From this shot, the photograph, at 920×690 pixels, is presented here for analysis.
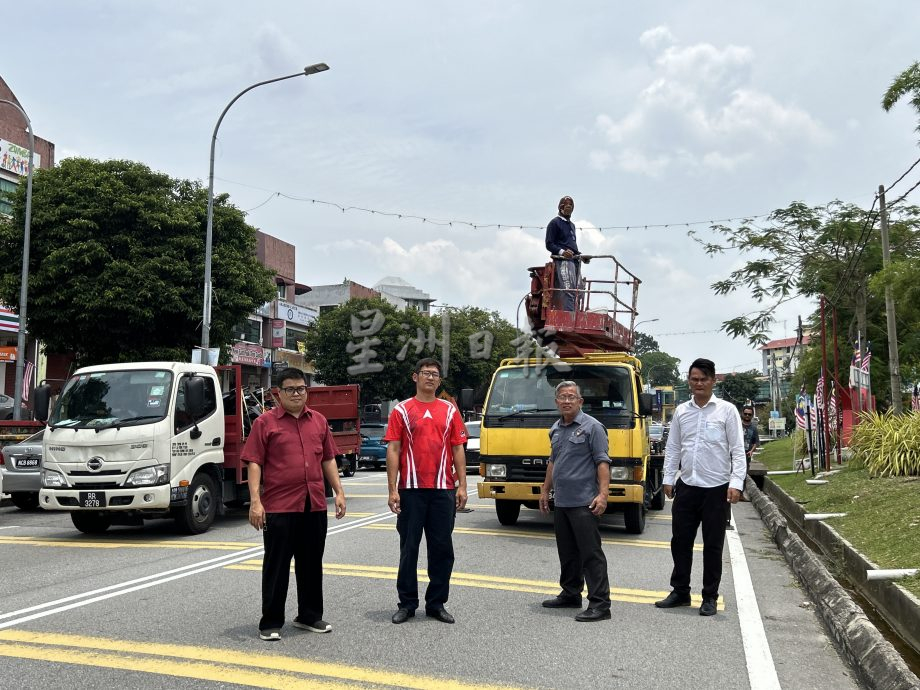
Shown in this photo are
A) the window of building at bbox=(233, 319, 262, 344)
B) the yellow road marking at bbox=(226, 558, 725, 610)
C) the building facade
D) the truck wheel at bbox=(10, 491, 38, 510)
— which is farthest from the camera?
the window of building at bbox=(233, 319, 262, 344)

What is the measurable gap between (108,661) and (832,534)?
7.60 m

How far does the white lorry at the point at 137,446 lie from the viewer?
991 cm

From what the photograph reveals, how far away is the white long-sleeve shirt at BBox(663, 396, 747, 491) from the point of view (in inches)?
252

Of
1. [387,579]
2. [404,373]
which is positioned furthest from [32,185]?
[404,373]

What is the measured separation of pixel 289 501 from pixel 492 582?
8.38ft

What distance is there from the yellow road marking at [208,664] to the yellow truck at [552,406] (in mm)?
5808

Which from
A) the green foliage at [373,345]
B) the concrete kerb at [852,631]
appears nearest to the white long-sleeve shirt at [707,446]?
the concrete kerb at [852,631]

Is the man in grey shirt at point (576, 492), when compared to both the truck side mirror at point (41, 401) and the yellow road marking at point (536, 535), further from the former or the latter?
the truck side mirror at point (41, 401)

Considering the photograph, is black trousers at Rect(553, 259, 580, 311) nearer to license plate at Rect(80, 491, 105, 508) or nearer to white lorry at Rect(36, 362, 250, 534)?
white lorry at Rect(36, 362, 250, 534)

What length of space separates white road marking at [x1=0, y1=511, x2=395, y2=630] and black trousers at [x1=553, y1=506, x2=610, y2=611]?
3.39 m

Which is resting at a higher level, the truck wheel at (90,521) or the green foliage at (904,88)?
the green foliage at (904,88)

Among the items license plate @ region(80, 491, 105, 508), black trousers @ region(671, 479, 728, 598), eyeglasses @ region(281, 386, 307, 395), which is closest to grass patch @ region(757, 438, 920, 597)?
black trousers @ region(671, 479, 728, 598)

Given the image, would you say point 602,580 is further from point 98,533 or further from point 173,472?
point 98,533

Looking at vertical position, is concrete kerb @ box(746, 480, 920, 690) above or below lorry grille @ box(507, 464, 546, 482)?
below
